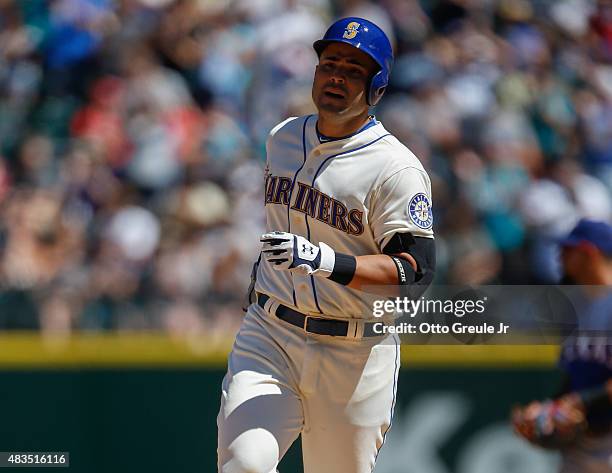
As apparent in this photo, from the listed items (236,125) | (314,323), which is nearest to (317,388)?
(314,323)

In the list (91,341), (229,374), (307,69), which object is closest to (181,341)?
(91,341)

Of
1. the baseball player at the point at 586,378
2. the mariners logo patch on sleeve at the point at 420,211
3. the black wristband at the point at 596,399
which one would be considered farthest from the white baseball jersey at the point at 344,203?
the black wristband at the point at 596,399

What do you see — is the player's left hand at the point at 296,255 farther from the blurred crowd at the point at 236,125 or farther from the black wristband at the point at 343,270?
the blurred crowd at the point at 236,125

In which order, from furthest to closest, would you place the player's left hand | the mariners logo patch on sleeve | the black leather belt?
the black leather belt → the mariners logo patch on sleeve → the player's left hand

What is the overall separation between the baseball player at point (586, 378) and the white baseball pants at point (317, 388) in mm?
662

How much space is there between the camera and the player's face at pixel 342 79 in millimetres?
4020

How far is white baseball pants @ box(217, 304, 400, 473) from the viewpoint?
3.95 meters

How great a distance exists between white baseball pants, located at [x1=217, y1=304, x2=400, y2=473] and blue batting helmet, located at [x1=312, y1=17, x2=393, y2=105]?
970 millimetres

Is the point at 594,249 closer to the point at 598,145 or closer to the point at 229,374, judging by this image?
the point at 229,374

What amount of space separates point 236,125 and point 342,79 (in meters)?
3.99

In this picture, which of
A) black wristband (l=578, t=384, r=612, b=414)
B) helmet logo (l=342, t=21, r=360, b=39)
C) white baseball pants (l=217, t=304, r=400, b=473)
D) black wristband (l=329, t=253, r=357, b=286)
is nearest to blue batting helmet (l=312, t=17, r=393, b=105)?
helmet logo (l=342, t=21, r=360, b=39)

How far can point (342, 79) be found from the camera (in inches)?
158
